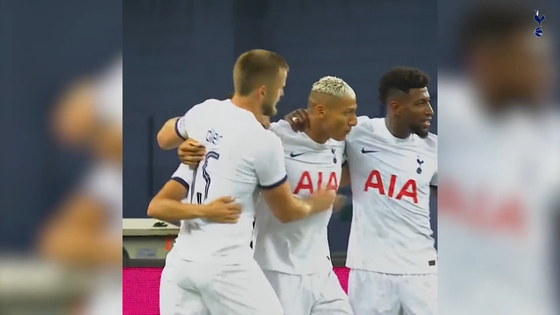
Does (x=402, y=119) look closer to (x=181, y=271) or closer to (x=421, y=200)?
(x=421, y=200)

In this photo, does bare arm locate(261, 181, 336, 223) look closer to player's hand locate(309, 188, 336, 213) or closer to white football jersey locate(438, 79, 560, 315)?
player's hand locate(309, 188, 336, 213)

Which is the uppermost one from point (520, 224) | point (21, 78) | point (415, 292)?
point (21, 78)

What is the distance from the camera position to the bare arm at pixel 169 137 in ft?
7.06

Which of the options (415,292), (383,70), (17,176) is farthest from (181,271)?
(383,70)

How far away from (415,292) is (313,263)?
322 mm

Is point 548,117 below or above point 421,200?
above

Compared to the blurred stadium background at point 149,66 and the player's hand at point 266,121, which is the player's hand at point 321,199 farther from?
the player's hand at point 266,121

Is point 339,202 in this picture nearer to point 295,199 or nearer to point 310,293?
point 295,199

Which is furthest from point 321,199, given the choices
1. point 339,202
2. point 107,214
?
point 107,214

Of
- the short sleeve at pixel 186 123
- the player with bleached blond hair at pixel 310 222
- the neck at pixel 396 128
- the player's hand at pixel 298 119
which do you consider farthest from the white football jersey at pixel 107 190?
the neck at pixel 396 128

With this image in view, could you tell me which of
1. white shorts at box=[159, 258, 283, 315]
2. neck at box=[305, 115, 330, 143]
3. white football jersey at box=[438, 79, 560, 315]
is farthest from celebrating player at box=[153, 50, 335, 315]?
white football jersey at box=[438, 79, 560, 315]

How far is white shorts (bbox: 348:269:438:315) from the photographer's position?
2.17 m

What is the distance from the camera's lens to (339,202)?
2.17 m

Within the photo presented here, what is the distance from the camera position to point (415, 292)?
86.0 inches
